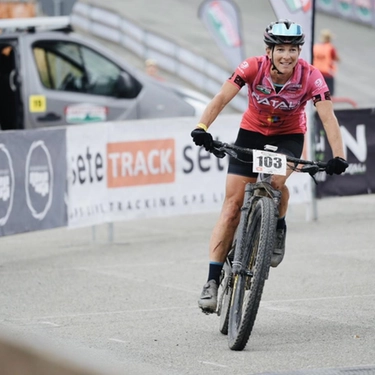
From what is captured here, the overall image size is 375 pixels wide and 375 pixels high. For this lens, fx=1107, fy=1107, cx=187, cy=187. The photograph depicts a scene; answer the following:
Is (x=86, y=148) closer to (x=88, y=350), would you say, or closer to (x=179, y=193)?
(x=179, y=193)

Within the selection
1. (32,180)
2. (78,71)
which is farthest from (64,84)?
(32,180)

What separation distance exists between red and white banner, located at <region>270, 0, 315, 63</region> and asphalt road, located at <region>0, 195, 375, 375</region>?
2.08 m

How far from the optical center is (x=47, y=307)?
7.82 metres

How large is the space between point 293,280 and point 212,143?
126 inches

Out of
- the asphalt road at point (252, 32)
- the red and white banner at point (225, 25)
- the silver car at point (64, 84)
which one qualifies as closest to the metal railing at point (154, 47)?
the asphalt road at point (252, 32)

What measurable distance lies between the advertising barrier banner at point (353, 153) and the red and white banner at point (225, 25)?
218 inches

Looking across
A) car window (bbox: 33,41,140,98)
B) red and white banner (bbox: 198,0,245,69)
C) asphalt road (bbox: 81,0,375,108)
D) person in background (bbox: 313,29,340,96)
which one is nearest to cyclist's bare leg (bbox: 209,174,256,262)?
car window (bbox: 33,41,140,98)

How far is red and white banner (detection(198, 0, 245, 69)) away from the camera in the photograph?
60.0 feet

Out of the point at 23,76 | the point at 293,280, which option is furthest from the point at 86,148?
the point at 23,76

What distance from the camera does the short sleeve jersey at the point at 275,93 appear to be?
6.19 meters

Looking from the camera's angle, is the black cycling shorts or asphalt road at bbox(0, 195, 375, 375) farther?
the black cycling shorts

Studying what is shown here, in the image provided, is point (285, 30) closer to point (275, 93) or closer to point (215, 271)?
point (275, 93)

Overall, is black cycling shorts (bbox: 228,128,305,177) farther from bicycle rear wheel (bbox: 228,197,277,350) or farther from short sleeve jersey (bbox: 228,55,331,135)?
bicycle rear wheel (bbox: 228,197,277,350)

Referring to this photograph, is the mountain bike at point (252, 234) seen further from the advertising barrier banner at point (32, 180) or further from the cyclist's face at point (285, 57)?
the advertising barrier banner at point (32, 180)
